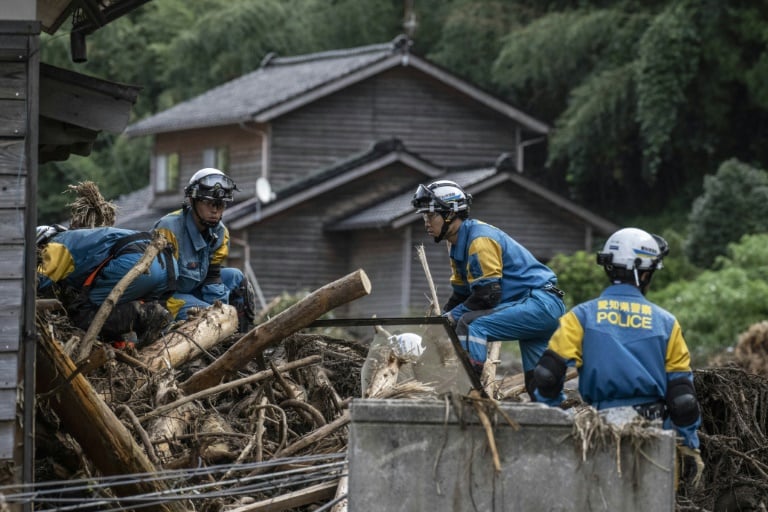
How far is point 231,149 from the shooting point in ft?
136

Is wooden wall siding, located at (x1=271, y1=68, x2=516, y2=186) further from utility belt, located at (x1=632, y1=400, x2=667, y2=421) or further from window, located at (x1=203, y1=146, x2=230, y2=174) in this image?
utility belt, located at (x1=632, y1=400, x2=667, y2=421)

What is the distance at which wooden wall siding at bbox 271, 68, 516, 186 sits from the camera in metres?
40.5

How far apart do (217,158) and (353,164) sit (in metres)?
5.16

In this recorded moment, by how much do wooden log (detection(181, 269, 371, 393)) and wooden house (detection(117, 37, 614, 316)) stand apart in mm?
25160

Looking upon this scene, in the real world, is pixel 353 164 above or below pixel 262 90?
below

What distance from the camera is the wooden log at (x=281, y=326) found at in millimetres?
9906

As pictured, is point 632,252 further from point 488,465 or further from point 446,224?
point 446,224

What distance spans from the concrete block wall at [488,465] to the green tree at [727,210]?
94.9ft

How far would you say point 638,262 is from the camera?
843 centimetres

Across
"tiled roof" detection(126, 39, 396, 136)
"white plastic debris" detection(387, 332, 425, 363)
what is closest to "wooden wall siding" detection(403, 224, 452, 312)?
"tiled roof" detection(126, 39, 396, 136)

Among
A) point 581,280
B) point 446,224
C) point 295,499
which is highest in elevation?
point 446,224

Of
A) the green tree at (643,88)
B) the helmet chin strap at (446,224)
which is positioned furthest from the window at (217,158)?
the helmet chin strap at (446,224)

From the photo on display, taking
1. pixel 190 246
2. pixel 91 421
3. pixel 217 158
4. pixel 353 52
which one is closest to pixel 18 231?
pixel 91 421

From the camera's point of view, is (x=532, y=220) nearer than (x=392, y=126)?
Yes
